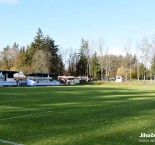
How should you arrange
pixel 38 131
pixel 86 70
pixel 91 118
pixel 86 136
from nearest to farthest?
pixel 86 136, pixel 38 131, pixel 91 118, pixel 86 70

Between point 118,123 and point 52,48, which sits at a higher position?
point 52,48

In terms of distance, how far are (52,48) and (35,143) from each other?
127359 millimetres

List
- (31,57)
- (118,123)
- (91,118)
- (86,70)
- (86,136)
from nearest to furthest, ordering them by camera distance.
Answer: (86,136), (118,123), (91,118), (31,57), (86,70)

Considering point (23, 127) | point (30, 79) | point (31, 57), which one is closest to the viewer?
point (23, 127)

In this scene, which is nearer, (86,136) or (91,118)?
(86,136)

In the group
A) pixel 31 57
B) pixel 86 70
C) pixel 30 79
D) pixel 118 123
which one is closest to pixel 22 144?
pixel 118 123

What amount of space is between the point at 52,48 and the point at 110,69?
138 feet

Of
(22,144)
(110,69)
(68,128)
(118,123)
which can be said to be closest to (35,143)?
(22,144)

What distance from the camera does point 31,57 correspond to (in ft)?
439

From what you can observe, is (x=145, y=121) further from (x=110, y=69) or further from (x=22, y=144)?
(x=110, y=69)

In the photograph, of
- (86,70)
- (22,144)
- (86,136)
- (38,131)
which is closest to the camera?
(22,144)

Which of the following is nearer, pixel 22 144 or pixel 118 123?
pixel 22 144

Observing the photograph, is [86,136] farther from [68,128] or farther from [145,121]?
[145,121]

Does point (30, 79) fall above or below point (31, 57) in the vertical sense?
below
